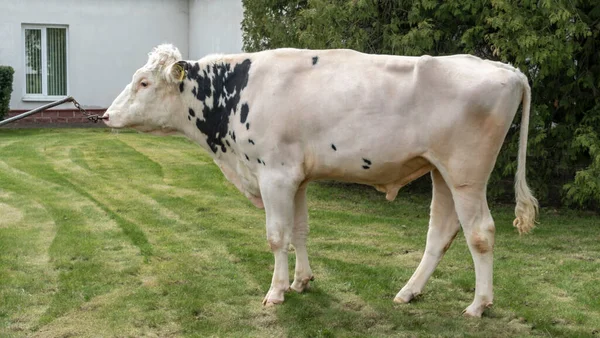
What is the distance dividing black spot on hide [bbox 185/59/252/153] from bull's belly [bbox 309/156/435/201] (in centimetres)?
87

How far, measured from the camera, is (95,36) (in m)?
23.6

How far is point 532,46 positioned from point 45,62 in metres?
16.7

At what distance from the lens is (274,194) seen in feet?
22.5

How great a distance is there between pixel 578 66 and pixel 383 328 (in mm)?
5888

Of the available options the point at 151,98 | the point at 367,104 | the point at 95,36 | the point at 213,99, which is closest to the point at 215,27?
the point at 95,36

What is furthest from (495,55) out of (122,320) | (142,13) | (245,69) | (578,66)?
(142,13)

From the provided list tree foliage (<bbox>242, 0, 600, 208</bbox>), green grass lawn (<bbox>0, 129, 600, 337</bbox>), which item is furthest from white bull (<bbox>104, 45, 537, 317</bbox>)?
tree foliage (<bbox>242, 0, 600, 208</bbox>)

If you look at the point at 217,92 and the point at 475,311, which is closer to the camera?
the point at 475,311

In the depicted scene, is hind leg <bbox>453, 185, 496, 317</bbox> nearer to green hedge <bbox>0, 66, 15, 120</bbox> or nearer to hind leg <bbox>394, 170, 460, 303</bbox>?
hind leg <bbox>394, 170, 460, 303</bbox>

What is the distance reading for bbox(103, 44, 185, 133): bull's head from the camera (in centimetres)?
730

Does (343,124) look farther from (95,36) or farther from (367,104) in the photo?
(95,36)

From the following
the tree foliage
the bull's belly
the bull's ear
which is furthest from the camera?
the tree foliage

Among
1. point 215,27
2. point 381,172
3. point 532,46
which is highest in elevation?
point 215,27

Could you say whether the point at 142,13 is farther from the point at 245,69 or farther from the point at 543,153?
the point at 245,69
